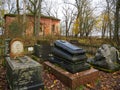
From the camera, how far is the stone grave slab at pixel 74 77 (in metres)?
4.92

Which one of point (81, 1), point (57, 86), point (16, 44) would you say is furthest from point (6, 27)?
point (81, 1)

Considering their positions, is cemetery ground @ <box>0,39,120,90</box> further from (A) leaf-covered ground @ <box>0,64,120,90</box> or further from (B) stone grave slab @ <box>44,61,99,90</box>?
(B) stone grave slab @ <box>44,61,99,90</box>

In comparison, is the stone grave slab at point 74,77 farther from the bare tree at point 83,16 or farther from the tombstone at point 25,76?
the bare tree at point 83,16

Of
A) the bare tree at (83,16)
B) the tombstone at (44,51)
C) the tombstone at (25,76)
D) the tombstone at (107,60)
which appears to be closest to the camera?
the tombstone at (25,76)

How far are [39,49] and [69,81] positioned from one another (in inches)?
164

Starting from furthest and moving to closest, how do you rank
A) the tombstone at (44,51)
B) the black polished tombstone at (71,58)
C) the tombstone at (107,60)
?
the tombstone at (44,51)
the tombstone at (107,60)
the black polished tombstone at (71,58)

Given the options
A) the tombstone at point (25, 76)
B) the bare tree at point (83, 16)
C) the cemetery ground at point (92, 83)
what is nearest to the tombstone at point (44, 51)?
the cemetery ground at point (92, 83)

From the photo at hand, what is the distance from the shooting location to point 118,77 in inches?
232

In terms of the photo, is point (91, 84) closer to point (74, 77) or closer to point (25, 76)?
point (74, 77)

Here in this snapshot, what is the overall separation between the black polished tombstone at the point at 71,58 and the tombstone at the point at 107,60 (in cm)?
119

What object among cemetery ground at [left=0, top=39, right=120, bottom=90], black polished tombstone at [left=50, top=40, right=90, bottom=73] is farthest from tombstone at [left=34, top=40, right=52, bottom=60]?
black polished tombstone at [left=50, top=40, right=90, bottom=73]

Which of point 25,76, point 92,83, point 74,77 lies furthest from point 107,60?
point 25,76

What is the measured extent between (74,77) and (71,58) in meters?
0.74

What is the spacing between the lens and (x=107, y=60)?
6520 millimetres
